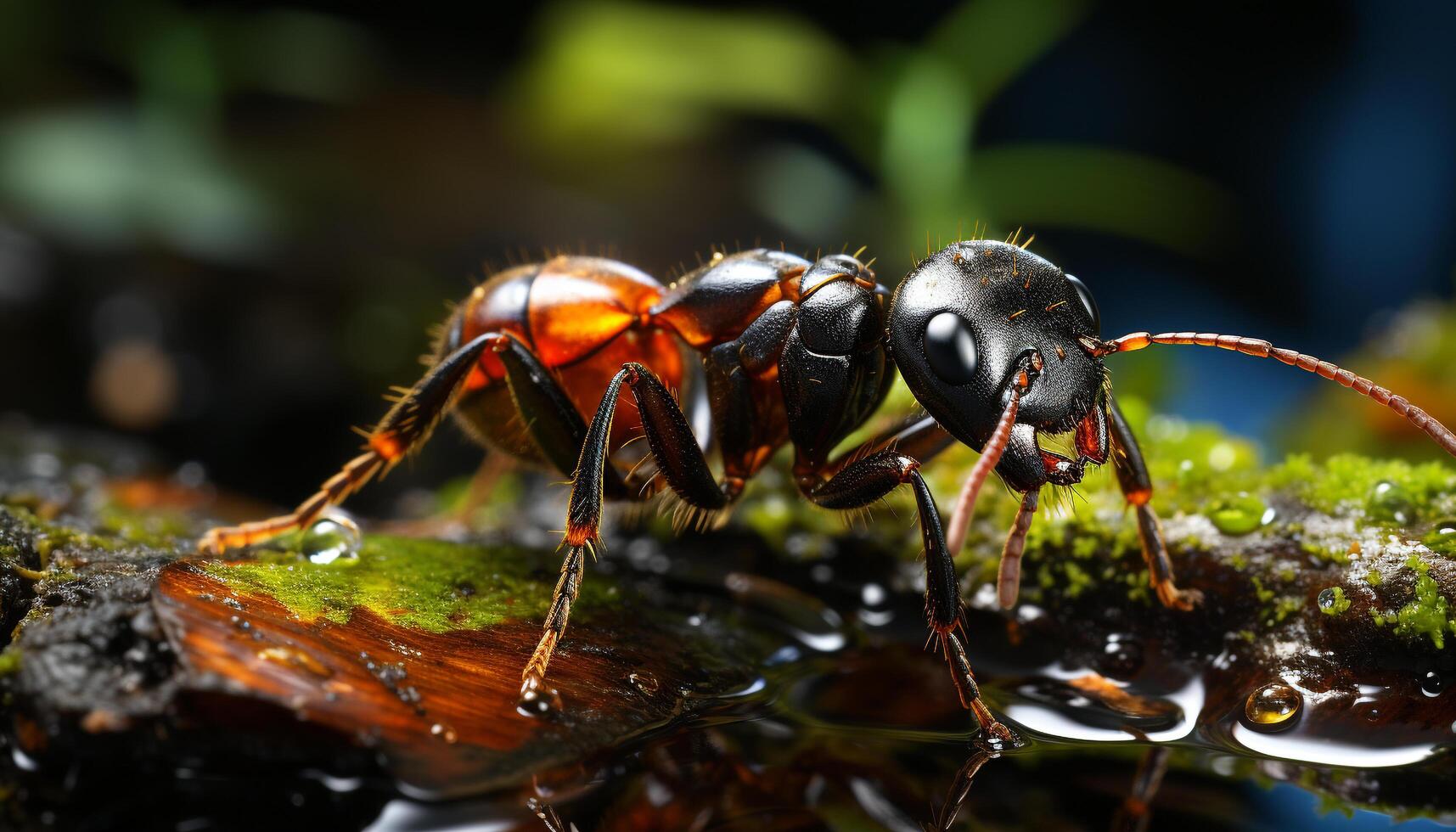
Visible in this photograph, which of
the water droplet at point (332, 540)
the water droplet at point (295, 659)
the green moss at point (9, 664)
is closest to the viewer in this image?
the green moss at point (9, 664)

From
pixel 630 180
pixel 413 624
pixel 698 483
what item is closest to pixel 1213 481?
pixel 698 483

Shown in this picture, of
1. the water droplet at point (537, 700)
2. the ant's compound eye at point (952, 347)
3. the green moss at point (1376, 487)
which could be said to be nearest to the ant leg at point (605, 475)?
the water droplet at point (537, 700)

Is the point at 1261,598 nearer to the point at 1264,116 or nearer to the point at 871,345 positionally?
the point at 871,345

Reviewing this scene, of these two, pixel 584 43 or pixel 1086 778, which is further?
pixel 584 43

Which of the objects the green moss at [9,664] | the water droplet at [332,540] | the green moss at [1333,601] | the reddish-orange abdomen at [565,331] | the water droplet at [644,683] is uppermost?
the green moss at [1333,601]

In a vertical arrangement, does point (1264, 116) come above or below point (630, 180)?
above

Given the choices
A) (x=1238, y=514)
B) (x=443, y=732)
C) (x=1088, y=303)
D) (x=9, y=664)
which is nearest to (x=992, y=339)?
(x=1088, y=303)

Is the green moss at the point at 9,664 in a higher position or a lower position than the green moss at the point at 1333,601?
lower

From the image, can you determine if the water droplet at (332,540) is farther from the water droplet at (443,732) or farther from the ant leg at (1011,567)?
the ant leg at (1011,567)
